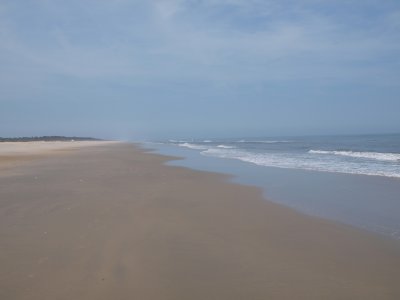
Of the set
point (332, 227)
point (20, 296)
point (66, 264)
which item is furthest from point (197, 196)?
point (20, 296)

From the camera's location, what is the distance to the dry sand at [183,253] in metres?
3.97

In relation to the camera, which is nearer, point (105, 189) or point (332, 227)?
point (332, 227)

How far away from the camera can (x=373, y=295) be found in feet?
12.5

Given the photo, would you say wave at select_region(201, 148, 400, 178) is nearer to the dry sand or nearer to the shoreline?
the shoreline

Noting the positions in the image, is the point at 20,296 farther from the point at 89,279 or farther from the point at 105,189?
the point at 105,189

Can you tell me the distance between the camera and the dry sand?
3.97m

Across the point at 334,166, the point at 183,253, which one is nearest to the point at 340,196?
the point at 183,253

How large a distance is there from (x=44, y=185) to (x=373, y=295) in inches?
416

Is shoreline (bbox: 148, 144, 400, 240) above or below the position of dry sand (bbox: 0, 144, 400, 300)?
below

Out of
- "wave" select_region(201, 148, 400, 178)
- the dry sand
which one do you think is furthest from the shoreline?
"wave" select_region(201, 148, 400, 178)

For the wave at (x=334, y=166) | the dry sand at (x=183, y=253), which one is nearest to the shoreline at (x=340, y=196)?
the dry sand at (x=183, y=253)

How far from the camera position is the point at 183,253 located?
16.9 ft

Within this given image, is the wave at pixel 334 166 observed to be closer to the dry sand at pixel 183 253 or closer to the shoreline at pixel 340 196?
the shoreline at pixel 340 196

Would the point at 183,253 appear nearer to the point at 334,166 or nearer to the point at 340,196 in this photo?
the point at 340,196
